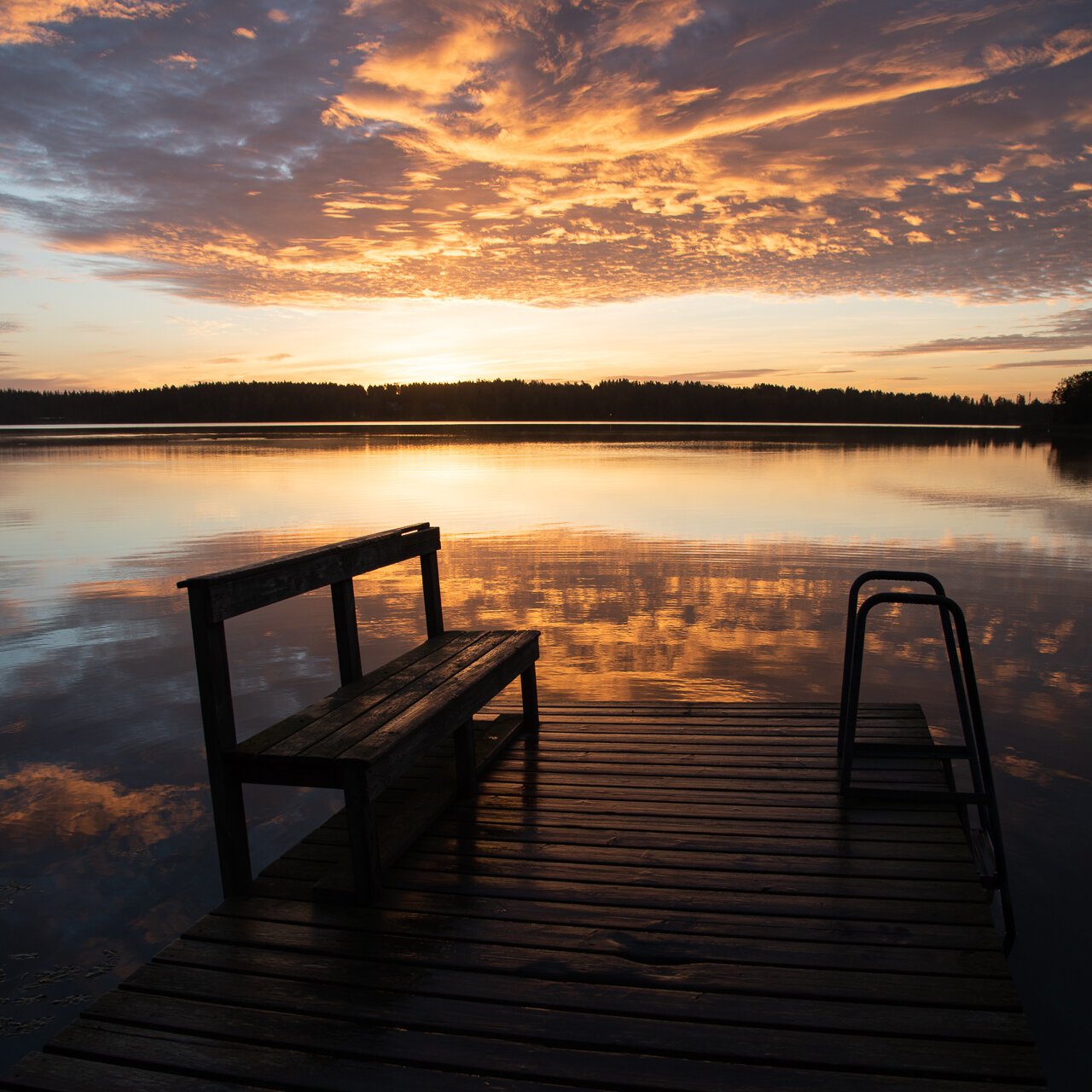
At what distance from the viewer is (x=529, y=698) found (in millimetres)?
5586

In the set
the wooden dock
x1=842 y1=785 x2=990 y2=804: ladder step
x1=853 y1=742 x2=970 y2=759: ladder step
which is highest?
x1=853 y1=742 x2=970 y2=759: ladder step

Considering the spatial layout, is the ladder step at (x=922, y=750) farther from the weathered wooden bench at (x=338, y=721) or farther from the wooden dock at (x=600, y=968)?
the weathered wooden bench at (x=338, y=721)

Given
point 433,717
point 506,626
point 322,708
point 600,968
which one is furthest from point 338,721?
point 506,626

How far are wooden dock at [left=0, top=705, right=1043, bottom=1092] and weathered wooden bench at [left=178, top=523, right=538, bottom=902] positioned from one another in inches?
10.7

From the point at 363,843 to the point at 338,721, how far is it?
1.97 ft

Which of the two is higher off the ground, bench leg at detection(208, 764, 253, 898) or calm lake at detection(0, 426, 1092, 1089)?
bench leg at detection(208, 764, 253, 898)

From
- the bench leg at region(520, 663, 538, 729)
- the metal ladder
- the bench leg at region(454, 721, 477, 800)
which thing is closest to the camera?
the metal ladder

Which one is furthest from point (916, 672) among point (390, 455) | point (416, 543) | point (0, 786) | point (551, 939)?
point (390, 455)

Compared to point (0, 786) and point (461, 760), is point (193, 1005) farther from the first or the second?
point (0, 786)

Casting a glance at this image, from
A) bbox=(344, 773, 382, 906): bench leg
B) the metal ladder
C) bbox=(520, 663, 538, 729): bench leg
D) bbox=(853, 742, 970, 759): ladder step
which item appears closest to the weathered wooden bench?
bbox=(344, 773, 382, 906): bench leg

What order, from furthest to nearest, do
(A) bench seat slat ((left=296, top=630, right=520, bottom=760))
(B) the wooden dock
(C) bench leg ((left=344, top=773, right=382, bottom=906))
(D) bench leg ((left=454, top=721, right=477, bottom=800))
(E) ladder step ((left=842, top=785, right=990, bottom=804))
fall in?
(D) bench leg ((left=454, top=721, right=477, bottom=800)) → (E) ladder step ((left=842, top=785, right=990, bottom=804)) → (A) bench seat slat ((left=296, top=630, right=520, bottom=760)) → (C) bench leg ((left=344, top=773, right=382, bottom=906)) → (B) the wooden dock

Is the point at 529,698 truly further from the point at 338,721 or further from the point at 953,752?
the point at 953,752

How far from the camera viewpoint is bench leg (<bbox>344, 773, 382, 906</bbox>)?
3.25 m

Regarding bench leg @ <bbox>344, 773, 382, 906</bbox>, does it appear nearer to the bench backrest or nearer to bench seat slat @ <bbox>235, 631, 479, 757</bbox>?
bench seat slat @ <bbox>235, 631, 479, 757</bbox>
